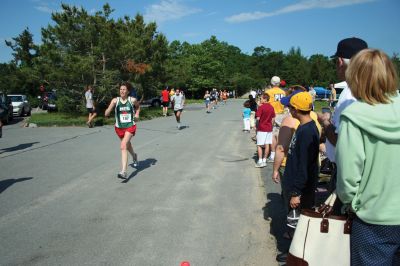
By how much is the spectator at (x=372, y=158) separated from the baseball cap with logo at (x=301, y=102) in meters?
1.34

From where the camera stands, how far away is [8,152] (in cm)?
1071

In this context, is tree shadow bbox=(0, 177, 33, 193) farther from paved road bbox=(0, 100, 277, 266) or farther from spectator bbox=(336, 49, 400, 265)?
spectator bbox=(336, 49, 400, 265)

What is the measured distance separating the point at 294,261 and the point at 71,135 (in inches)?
524

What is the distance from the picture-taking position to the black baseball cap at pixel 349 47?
10.5 feet

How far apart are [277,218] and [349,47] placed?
270cm

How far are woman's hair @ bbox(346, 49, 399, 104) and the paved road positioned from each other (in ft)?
7.64

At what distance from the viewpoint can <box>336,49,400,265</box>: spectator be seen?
201 centimetres

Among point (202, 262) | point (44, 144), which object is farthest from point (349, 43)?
point (44, 144)

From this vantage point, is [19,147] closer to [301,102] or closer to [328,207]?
[301,102]

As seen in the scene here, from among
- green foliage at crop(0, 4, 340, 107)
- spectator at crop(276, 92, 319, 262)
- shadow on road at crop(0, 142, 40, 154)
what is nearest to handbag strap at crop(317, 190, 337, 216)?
spectator at crop(276, 92, 319, 262)

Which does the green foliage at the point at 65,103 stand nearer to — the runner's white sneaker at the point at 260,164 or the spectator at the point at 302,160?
the runner's white sneaker at the point at 260,164

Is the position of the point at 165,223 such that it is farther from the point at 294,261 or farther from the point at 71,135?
the point at 71,135

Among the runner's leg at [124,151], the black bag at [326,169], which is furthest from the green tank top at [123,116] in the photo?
the black bag at [326,169]

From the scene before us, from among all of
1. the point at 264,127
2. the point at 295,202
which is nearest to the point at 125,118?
the point at 264,127
